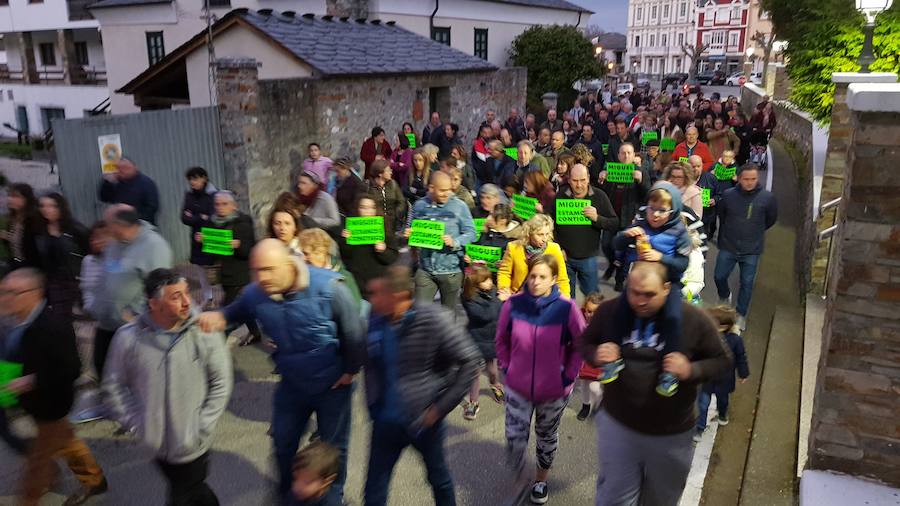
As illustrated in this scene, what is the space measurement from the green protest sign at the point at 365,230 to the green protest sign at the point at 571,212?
6.05ft

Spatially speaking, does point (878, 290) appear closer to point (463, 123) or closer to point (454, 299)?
point (454, 299)

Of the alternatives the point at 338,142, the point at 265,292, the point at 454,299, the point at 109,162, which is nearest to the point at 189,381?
the point at 265,292

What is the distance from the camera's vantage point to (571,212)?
7.32m

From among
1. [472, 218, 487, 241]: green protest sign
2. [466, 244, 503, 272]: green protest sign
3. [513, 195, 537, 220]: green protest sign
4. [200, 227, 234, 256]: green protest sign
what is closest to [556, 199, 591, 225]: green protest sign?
[513, 195, 537, 220]: green protest sign

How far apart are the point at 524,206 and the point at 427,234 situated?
148cm

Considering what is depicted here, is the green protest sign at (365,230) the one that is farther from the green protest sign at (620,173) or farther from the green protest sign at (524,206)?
the green protest sign at (620,173)

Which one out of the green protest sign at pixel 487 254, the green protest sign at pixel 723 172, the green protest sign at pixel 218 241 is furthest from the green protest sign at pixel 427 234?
the green protest sign at pixel 723 172

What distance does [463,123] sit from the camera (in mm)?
19469

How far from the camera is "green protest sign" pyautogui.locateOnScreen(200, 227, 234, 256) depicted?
258 inches

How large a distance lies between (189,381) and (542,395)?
2095 millimetres

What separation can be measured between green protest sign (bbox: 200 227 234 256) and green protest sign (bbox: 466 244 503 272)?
2174mm

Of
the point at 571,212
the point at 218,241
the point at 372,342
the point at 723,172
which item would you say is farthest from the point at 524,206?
the point at 723,172

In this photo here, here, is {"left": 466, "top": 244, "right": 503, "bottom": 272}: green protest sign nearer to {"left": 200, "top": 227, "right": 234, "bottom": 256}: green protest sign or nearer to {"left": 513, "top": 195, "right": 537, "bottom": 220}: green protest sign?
{"left": 513, "top": 195, "right": 537, "bottom": 220}: green protest sign

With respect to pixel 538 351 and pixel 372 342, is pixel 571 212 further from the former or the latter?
pixel 372 342
